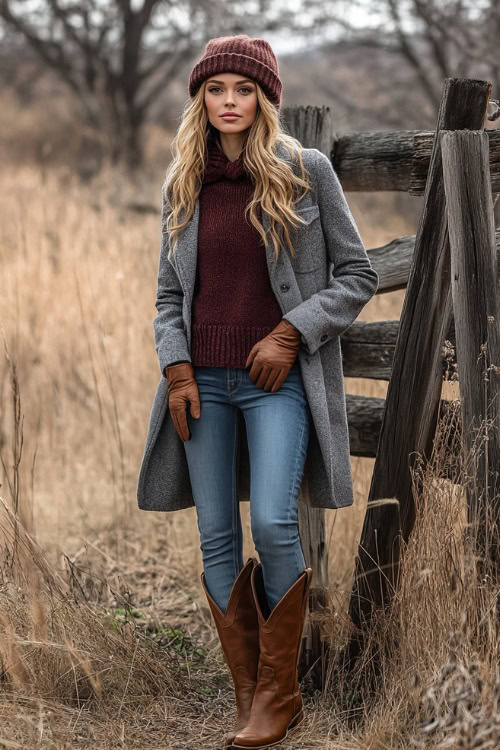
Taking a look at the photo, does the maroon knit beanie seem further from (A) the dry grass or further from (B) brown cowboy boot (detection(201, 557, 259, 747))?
(B) brown cowboy boot (detection(201, 557, 259, 747))

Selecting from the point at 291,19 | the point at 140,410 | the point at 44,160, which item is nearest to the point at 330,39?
the point at 291,19

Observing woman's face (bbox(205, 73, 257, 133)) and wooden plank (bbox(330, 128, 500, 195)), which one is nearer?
woman's face (bbox(205, 73, 257, 133))

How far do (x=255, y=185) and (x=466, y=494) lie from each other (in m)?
1.06

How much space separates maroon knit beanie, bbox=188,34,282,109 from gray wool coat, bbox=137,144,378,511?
20 cm

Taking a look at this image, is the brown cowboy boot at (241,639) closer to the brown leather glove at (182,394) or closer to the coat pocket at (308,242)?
the brown leather glove at (182,394)

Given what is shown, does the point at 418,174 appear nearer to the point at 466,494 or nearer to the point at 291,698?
the point at 466,494

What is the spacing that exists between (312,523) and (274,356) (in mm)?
913

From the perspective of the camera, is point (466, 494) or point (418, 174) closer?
point (466, 494)

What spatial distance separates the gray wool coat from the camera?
256 cm

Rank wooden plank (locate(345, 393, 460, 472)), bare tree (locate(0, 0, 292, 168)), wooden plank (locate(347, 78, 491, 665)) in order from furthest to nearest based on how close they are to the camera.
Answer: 1. bare tree (locate(0, 0, 292, 168))
2. wooden plank (locate(345, 393, 460, 472))
3. wooden plank (locate(347, 78, 491, 665))

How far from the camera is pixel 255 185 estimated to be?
2.57 metres

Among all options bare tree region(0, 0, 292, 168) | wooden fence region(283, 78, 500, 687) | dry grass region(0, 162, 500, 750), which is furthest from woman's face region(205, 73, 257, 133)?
bare tree region(0, 0, 292, 168)

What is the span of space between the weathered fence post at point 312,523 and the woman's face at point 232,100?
615 millimetres

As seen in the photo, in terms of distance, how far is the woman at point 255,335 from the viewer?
8.25ft
